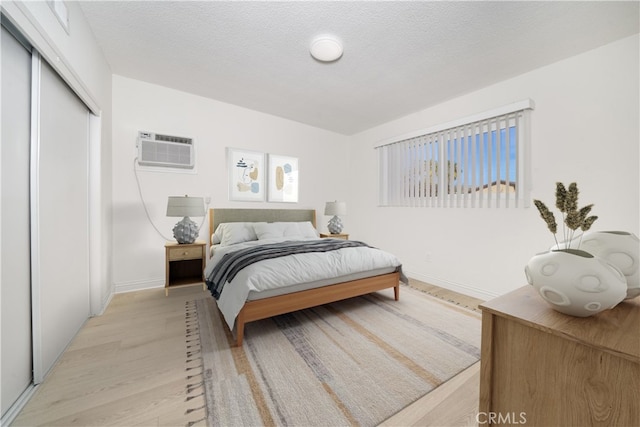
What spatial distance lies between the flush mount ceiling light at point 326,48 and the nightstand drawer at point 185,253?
8.16 feet

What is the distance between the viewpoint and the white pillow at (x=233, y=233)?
308cm

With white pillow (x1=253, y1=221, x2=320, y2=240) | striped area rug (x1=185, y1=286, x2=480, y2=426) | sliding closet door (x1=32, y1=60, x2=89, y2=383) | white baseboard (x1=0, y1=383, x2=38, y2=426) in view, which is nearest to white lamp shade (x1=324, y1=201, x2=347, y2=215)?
white pillow (x1=253, y1=221, x2=320, y2=240)

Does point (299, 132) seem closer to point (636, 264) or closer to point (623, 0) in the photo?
point (623, 0)

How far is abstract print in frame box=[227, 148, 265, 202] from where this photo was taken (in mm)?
3564

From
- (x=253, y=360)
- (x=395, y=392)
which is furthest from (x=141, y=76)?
(x=395, y=392)

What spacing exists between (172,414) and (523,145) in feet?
11.8

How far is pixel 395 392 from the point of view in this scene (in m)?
1.37

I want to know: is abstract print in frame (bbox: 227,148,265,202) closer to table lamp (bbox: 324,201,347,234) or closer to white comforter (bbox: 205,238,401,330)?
table lamp (bbox: 324,201,347,234)

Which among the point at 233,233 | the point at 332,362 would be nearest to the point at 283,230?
the point at 233,233

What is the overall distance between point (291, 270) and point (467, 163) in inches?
98.8

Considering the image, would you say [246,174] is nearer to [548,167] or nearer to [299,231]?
[299,231]

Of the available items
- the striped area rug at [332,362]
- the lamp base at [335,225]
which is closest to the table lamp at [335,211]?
the lamp base at [335,225]

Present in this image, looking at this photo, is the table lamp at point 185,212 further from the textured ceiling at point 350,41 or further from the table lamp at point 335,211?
the table lamp at point 335,211

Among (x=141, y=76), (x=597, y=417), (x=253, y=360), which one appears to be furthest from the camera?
(x=141, y=76)
